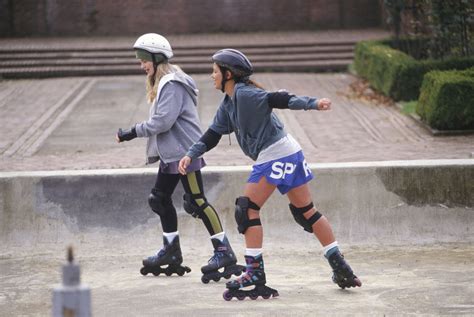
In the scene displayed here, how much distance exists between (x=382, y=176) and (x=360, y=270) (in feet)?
4.72

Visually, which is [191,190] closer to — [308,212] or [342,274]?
[308,212]

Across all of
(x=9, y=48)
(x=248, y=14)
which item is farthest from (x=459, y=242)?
(x=248, y=14)

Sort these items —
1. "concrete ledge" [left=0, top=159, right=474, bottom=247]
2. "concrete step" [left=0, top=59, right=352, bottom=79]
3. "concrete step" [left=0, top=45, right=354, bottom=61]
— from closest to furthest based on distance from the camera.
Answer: "concrete ledge" [left=0, top=159, right=474, bottom=247], "concrete step" [left=0, top=59, right=352, bottom=79], "concrete step" [left=0, top=45, right=354, bottom=61]

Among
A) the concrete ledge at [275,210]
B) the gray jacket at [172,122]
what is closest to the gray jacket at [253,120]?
the gray jacket at [172,122]

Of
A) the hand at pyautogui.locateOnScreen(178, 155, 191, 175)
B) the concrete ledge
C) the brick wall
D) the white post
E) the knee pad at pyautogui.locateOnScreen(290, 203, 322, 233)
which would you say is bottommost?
the brick wall

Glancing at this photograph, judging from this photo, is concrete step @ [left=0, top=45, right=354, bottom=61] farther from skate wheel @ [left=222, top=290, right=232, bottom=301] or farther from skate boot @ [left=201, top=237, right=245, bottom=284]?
skate wheel @ [left=222, top=290, right=232, bottom=301]

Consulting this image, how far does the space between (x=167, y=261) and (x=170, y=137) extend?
982mm

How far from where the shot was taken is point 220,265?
814cm

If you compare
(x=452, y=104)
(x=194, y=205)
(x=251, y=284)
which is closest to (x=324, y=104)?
(x=251, y=284)

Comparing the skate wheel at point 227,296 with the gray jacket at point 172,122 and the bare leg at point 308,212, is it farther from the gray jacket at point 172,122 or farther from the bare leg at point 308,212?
the gray jacket at point 172,122

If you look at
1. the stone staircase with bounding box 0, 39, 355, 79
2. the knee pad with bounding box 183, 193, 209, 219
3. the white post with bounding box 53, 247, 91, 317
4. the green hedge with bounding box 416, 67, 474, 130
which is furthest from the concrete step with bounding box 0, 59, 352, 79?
the white post with bounding box 53, 247, 91, 317

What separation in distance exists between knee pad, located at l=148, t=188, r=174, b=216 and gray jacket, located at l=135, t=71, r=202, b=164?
28cm

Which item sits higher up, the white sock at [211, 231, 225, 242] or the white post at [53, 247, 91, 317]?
the white post at [53, 247, 91, 317]

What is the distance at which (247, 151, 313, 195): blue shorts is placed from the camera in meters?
7.42
